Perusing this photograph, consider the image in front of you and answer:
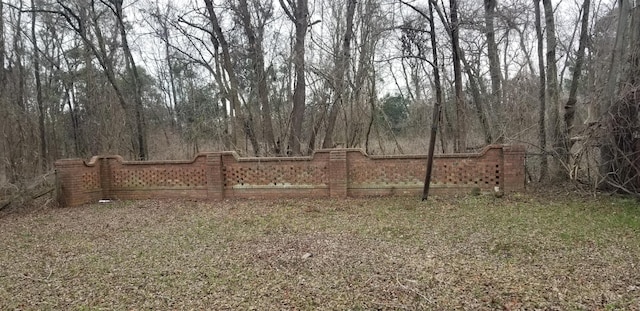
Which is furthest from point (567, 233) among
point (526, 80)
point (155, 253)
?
point (526, 80)

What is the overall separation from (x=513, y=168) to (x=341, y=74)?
6.56m

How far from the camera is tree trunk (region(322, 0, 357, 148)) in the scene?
548 inches

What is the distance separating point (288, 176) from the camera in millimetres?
10562

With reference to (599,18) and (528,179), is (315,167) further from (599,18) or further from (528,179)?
(599,18)

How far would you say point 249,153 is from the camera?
1497 centimetres

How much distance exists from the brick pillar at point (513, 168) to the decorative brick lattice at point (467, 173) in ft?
0.58

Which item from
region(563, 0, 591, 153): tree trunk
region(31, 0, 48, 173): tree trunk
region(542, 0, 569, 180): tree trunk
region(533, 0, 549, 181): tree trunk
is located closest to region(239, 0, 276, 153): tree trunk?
region(533, 0, 549, 181): tree trunk

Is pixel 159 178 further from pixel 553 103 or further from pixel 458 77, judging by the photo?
pixel 553 103

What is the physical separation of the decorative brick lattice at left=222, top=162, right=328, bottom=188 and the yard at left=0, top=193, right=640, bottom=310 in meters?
1.74

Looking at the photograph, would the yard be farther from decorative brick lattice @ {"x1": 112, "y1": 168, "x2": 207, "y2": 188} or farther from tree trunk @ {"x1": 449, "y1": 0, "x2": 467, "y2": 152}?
tree trunk @ {"x1": 449, "y1": 0, "x2": 467, "y2": 152}

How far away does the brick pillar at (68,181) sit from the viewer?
10484mm

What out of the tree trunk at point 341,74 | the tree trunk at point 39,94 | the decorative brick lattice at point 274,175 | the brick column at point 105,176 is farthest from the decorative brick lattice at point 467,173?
the tree trunk at point 39,94

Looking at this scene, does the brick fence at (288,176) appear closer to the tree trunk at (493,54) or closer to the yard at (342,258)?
the yard at (342,258)

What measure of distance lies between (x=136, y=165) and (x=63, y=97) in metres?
14.5
